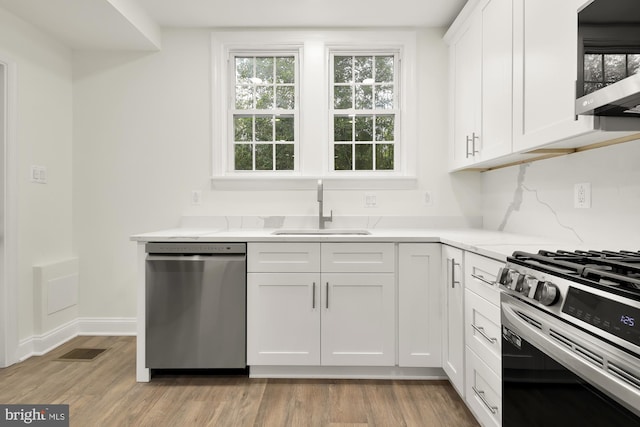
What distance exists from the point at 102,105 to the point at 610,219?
348 cm

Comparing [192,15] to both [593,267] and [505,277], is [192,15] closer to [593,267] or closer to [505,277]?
[505,277]

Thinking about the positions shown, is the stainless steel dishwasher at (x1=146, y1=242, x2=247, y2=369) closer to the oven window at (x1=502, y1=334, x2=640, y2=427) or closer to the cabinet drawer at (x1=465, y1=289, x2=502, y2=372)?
the cabinet drawer at (x1=465, y1=289, x2=502, y2=372)

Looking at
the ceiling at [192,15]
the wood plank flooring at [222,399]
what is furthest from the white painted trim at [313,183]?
the wood plank flooring at [222,399]

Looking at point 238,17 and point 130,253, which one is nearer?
point 238,17

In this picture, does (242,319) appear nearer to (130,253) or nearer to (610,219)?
(130,253)

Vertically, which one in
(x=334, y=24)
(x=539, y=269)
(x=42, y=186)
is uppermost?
(x=334, y=24)

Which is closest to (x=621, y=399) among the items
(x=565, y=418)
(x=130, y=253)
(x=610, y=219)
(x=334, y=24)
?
(x=565, y=418)

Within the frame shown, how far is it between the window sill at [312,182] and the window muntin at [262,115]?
5.9 inches

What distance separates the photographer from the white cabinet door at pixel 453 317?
6.83ft

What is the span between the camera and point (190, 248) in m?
2.39

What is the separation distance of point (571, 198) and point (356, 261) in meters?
1.20

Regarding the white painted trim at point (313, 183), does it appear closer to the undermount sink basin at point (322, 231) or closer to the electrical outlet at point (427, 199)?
the electrical outlet at point (427, 199)

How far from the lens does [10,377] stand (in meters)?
2.47

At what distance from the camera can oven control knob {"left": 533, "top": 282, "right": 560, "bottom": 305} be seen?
3.73 feet
